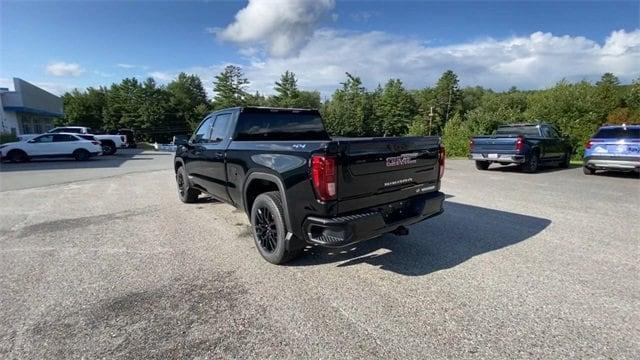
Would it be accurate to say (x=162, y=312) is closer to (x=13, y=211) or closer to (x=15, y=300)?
(x=15, y=300)

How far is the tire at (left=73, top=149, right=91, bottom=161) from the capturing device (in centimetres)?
1971

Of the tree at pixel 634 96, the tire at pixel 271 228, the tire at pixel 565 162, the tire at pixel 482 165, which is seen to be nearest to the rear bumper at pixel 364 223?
the tire at pixel 271 228

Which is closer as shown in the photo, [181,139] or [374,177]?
[374,177]

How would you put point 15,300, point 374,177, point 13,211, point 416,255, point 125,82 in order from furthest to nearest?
point 125,82
point 13,211
point 416,255
point 374,177
point 15,300

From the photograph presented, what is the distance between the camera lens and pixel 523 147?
11734 millimetres

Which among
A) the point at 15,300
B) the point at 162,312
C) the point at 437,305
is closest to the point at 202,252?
the point at 162,312

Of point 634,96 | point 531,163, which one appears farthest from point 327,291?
point 634,96

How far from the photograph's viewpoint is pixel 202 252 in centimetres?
475

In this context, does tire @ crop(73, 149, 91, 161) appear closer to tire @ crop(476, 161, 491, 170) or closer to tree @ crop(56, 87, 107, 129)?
tire @ crop(476, 161, 491, 170)

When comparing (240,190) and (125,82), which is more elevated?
(125,82)

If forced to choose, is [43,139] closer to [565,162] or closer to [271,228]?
Answer: [271,228]

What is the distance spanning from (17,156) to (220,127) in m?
19.2

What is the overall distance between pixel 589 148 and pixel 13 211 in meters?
15.6

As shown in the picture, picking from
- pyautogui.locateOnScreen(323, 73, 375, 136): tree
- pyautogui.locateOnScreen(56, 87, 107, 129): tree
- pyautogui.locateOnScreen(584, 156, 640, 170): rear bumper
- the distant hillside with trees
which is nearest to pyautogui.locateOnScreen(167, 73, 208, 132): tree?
the distant hillside with trees
